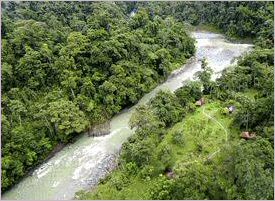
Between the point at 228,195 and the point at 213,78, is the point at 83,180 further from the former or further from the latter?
the point at 213,78

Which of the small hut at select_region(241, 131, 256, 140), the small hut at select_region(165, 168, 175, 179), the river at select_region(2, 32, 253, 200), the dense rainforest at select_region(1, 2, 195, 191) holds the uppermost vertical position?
the dense rainforest at select_region(1, 2, 195, 191)

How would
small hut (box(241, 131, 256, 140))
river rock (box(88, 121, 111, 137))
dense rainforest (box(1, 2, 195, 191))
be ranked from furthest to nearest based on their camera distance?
river rock (box(88, 121, 111, 137)), dense rainforest (box(1, 2, 195, 191)), small hut (box(241, 131, 256, 140))

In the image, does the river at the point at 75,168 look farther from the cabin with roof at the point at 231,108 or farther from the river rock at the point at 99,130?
the cabin with roof at the point at 231,108

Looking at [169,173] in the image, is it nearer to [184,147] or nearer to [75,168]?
[184,147]

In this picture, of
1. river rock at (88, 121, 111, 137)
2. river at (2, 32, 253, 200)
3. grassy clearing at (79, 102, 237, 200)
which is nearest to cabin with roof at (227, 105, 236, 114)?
grassy clearing at (79, 102, 237, 200)

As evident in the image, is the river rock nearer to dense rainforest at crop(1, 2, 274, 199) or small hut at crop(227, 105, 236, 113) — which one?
dense rainforest at crop(1, 2, 274, 199)

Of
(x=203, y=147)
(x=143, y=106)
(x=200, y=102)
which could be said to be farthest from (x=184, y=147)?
(x=200, y=102)

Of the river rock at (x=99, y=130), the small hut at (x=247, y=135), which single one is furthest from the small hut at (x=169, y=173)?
the river rock at (x=99, y=130)
